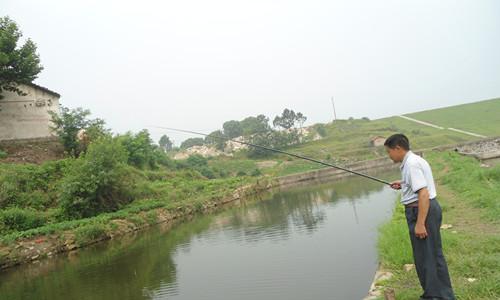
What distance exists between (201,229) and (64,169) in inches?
437

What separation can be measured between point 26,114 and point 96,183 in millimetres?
12098

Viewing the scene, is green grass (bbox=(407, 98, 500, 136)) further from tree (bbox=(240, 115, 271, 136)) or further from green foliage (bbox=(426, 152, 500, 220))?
green foliage (bbox=(426, 152, 500, 220))

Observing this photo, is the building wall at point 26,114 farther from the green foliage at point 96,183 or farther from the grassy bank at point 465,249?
the grassy bank at point 465,249

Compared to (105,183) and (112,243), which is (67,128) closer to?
(105,183)

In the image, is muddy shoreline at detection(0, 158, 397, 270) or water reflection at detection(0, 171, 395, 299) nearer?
water reflection at detection(0, 171, 395, 299)

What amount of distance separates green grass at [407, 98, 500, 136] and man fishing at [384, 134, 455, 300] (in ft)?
232

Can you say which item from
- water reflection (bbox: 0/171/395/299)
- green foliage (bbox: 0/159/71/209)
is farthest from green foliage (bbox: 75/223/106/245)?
green foliage (bbox: 0/159/71/209)

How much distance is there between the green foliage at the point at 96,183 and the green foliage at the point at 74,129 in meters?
6.65

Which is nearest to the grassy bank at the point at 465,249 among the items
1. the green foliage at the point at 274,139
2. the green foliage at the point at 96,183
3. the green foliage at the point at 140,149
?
the green foliage at the point at 96,183

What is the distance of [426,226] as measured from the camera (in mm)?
4297

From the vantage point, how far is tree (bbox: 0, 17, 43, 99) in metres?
24.4

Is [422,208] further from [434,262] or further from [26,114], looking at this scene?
[26,114]

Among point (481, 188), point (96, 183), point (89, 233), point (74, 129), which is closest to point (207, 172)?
point (74, 129)

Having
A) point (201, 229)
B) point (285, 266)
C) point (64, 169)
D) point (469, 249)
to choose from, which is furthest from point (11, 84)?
point (469, 249)
